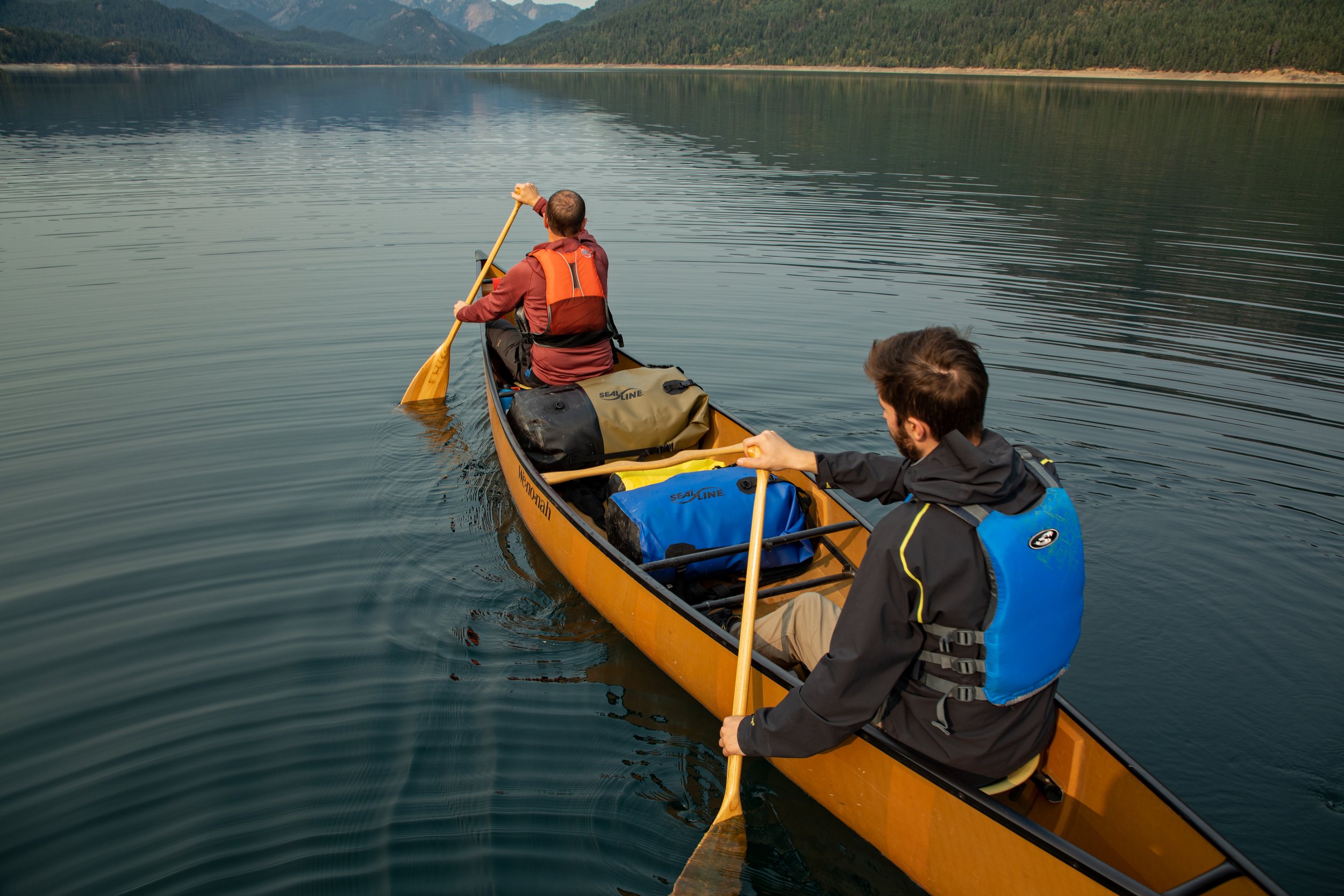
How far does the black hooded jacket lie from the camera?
2.45 meters

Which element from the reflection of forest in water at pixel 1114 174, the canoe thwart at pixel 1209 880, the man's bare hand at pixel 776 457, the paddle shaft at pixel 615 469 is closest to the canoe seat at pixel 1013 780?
the canoe thwart at pixel 1209 880

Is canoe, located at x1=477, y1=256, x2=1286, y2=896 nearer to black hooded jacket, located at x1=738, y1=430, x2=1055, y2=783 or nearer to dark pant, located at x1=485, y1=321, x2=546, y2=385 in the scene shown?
black hooded jacket, located at x1=738, y1=430, x2=1055, y2=783

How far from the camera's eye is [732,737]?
322cm

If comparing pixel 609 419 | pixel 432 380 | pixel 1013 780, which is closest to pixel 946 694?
pixel 1013 780

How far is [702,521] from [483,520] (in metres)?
2.26

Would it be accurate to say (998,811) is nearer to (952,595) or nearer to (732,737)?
(952,595)

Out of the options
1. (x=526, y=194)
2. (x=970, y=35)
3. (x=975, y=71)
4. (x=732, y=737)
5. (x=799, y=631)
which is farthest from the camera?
(x=970, y=35)

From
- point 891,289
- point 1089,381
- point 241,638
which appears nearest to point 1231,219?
point 891,289

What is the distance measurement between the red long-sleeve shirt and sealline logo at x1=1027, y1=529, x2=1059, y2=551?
4.39 meters

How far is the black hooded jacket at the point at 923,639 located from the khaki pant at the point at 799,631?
0.72m

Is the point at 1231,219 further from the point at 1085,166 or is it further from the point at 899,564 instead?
the point at 899,564

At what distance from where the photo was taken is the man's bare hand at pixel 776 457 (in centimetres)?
346

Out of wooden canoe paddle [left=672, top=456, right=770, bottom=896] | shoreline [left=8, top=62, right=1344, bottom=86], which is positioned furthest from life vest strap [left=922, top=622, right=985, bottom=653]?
shoreline [left=8, top=62, right=1344, bottom=86]

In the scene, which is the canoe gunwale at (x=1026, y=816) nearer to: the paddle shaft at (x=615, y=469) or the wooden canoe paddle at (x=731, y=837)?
the wooden canoe paddle at (x=731, y=837)
